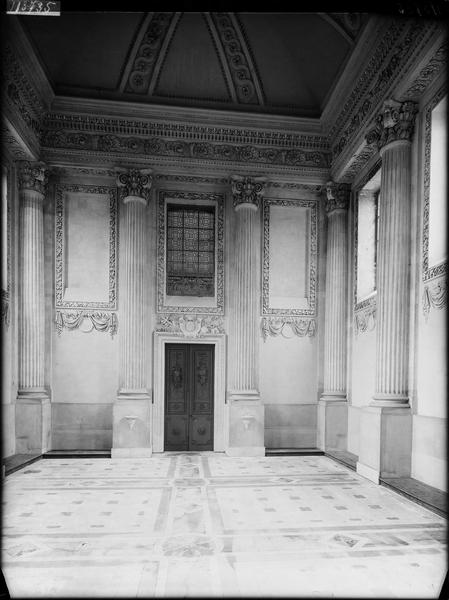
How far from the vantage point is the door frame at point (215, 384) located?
966 centimetres

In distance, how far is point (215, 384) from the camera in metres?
9.93

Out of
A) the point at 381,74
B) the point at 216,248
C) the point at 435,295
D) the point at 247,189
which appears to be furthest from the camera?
the point at 216,248

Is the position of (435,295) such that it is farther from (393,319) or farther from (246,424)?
(246,424)

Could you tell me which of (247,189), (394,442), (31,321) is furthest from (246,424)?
(247,189)

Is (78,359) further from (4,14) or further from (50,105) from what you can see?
(4,14)

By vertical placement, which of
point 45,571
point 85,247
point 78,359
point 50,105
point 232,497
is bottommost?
point 232,497

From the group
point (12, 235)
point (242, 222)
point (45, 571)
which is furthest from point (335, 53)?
point (45, 571)

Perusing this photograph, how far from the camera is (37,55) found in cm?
842

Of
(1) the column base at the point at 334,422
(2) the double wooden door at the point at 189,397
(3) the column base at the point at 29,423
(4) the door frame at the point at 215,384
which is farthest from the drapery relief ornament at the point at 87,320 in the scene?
(1) the column base at the point at 334,422

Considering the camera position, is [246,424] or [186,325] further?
[186,325]

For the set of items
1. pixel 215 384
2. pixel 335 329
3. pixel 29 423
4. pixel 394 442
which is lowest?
pixel 29 423

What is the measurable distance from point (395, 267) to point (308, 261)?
10.7ft

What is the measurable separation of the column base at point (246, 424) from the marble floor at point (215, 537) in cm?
170

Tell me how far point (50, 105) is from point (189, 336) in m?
5.79
